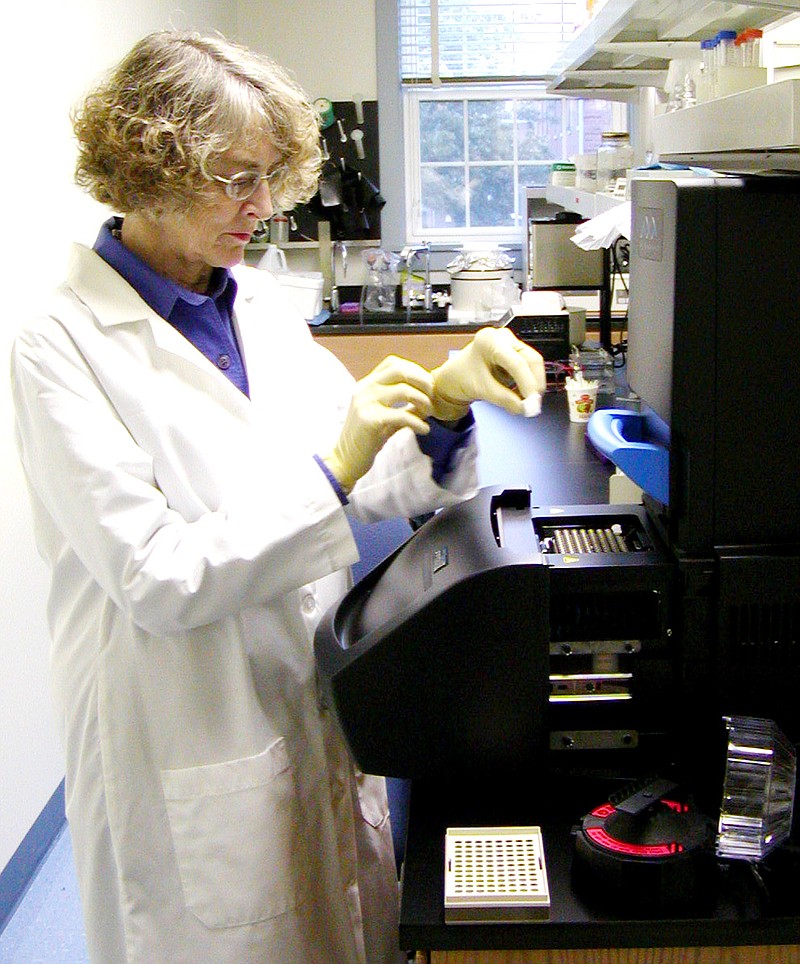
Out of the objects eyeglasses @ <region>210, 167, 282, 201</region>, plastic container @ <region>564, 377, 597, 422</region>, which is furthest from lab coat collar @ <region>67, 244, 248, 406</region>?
plastic container @ <region>564, 377, 597, 422</region>

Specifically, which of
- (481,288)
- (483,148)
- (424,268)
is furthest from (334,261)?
(481,288)

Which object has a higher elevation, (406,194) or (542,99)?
(542,99)

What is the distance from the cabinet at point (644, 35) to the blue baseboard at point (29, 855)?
2.25m

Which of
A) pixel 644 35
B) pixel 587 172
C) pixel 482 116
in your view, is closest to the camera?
pixel 644 35

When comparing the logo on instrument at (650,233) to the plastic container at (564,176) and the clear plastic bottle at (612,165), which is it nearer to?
the clear plastic bottle at (612,165)

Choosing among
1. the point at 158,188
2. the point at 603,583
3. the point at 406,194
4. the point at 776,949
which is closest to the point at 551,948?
the point at 776,949

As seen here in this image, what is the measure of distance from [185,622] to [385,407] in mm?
306

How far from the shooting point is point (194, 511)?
120 cm

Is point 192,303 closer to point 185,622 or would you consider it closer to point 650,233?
point 185,622

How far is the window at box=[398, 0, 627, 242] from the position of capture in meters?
5.17

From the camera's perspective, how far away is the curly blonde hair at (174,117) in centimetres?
120

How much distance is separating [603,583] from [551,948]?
315 mm

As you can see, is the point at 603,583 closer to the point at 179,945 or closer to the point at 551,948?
the point at 551,948

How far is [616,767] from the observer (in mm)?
1068
